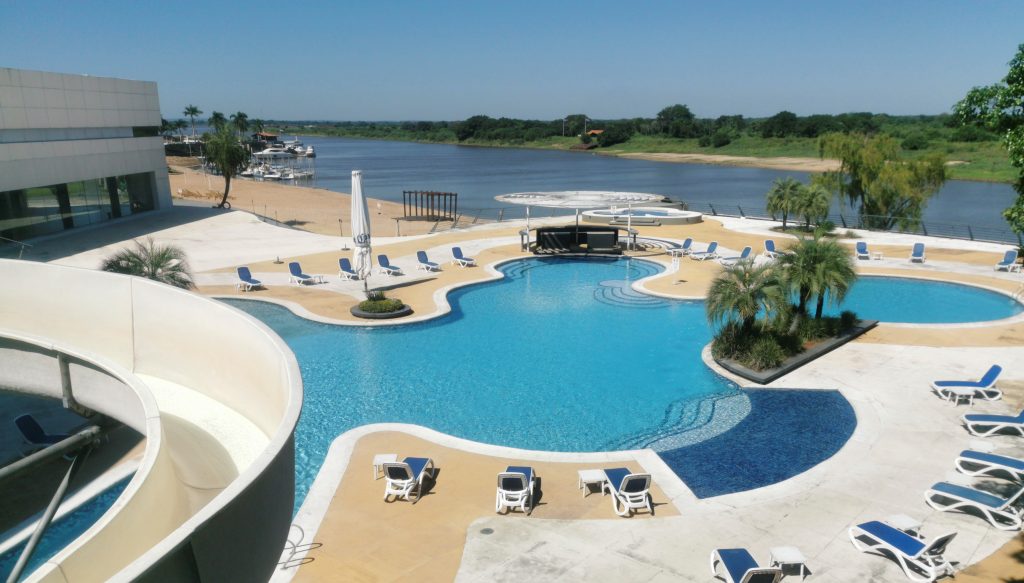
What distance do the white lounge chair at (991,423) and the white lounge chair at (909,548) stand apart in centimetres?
463

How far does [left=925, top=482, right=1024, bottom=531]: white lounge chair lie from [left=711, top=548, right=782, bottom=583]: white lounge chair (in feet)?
12.1

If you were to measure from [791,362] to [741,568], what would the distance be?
9.04m

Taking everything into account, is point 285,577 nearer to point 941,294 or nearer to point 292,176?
point 941,294

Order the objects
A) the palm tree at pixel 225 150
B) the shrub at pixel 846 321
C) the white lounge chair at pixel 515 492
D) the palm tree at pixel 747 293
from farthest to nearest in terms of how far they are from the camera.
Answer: the palm tree at pixel 225 150, the shrub at pixel 846 321, the palm tree at pixel 747 293, the white lounge chair at pixel 515 492

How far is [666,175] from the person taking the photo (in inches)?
3713

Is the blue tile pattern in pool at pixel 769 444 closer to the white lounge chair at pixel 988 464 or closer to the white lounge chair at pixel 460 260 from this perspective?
the white lounge chair at pixel 988 464

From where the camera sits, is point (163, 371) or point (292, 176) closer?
point (163, 371)

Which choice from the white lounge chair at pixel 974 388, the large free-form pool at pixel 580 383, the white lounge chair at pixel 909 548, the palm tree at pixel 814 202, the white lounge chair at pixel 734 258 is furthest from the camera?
the palm tree at pixel 814 202

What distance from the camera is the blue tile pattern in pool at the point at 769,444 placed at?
11164mm

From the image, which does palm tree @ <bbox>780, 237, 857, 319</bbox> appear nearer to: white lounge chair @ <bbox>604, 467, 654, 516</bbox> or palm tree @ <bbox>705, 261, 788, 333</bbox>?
palm tree @ <bbox>705, 261, 788, 333</bbox>

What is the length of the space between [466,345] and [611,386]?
4564 mm

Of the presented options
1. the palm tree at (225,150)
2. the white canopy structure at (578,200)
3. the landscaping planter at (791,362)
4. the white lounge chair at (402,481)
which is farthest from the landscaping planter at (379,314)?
the palm tree at (225,150)

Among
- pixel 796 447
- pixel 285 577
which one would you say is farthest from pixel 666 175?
pixel 285 577

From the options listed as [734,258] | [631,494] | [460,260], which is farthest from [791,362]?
[460,260]
